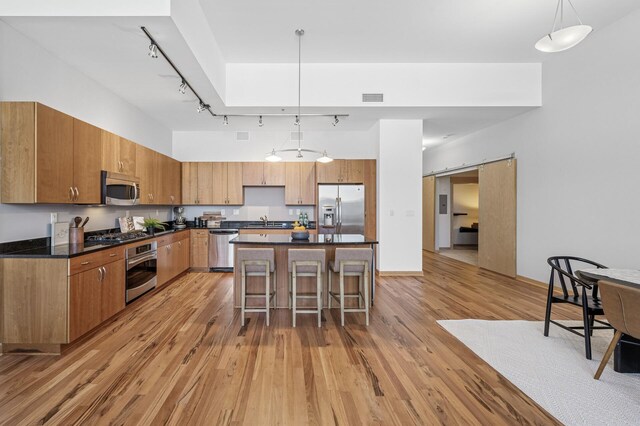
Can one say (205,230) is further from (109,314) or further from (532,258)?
(532,258)

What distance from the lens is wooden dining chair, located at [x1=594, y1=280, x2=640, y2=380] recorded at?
1985mm

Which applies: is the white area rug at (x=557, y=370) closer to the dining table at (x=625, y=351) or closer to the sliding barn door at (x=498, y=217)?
the dining table at (x=625, y=351)

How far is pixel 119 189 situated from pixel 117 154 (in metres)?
0.50

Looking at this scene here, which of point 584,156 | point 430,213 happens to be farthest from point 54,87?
point 430,213

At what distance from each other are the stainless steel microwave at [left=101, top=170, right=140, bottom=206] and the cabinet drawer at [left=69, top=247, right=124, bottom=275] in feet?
2.48

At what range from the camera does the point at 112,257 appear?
3.35 meters

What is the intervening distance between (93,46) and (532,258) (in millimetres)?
7106

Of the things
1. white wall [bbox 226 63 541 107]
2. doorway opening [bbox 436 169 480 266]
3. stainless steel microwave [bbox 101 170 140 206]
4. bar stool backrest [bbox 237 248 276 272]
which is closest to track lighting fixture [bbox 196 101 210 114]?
white wall [bbox 226 63 541 107]

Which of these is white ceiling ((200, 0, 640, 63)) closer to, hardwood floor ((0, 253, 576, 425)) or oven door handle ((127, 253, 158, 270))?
oven door handle ((127, 253, 158, 270))

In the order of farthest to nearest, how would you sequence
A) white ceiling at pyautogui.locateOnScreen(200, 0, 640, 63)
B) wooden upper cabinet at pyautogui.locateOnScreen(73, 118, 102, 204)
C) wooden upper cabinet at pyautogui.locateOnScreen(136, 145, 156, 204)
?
1. wooden upper cabinet at pyautogui.locateOnScreen(136, 145, 156, 204)
2. white ceiling at pyautogui.locateOnScreen(200, 0, 640, 63)
3. wooden upper cabinet at pyautogui.locateOnScreen(73, 118, 102, 204)

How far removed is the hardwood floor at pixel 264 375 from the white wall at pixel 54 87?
2.65 meters

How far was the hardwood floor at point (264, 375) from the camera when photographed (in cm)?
193

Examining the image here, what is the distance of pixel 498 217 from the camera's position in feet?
19.1

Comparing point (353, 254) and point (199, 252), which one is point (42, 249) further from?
point (353, 254)
